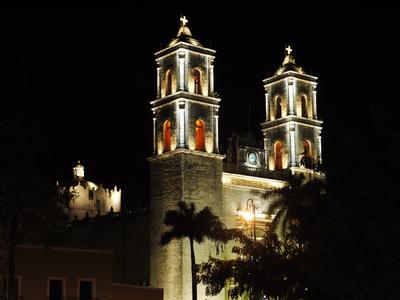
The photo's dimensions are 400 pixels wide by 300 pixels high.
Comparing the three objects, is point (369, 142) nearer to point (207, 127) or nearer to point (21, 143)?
point (21, 143)

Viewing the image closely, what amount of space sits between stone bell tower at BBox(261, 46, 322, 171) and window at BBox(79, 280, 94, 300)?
27772mm

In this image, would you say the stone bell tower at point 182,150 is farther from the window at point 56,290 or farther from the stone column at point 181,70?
the window at point 56,290

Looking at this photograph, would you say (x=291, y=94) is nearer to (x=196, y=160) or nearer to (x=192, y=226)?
(x=196, y=160)

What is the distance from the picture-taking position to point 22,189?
3916 cm

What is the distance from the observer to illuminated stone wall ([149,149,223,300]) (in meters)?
57.8

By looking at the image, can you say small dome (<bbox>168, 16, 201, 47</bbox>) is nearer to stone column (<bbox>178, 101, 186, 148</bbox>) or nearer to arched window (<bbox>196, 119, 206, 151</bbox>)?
stone column (<bbox>178, 101, 186, 148</bbox>)

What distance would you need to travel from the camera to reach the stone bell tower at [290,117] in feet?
227

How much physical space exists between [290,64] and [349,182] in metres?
38.8

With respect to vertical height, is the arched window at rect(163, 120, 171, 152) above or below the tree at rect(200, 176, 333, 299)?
above

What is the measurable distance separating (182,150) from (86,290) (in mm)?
17802

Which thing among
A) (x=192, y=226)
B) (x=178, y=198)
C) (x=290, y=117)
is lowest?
(x=192, y=226)

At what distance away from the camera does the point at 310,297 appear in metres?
37.0

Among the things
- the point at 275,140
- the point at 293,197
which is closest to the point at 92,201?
the point at 275,140

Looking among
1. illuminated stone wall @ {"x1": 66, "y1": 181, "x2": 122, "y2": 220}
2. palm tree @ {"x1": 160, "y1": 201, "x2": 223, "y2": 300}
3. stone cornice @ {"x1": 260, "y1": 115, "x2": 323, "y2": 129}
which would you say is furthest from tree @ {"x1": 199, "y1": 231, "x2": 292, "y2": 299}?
illuminated stone wall @ {"x1": 66, "y1": 181, "x2": 122, "y2": 220}
